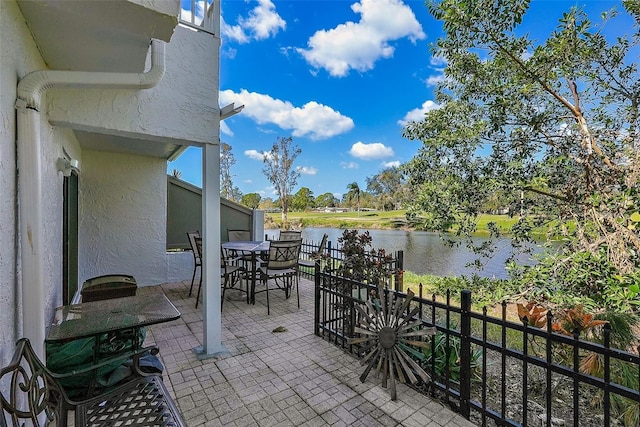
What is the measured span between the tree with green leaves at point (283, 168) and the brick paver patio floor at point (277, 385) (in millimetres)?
21028

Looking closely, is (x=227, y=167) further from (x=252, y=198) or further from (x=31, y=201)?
(x=31, y=201)

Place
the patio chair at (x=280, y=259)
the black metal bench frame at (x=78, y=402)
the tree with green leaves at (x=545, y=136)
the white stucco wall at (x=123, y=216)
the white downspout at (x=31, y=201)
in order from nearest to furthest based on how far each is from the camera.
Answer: the black metal bench frame at (x=78, y=402), the white downspout at (x=31, y=201), the tree with green leaves at (x=545, y=136), the patio chair at (x=280, y=259), the white stucco wall at (x=123, y=216)

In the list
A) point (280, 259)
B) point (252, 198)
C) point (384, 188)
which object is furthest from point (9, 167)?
point (384, 188)

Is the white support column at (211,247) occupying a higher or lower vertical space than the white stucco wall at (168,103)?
lower

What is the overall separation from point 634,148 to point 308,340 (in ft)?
15.4

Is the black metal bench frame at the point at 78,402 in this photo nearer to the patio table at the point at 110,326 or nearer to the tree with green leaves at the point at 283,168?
the patio table at the point at 110,326

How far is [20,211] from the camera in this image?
1435mm

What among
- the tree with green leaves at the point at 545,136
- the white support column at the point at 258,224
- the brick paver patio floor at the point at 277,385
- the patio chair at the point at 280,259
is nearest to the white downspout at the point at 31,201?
the brick paver patio floor at the point at 277,385

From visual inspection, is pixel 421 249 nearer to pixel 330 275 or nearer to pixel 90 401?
pixel 330 275

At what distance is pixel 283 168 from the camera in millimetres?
24359

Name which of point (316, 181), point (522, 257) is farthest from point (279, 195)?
point (522, 257)

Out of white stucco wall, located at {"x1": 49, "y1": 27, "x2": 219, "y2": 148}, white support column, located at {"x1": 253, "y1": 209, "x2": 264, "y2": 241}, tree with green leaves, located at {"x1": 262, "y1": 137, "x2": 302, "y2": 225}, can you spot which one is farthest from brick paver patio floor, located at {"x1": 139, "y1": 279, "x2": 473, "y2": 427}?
tree with green leaves, located at {"x1": 262, "y1": 137, "x2": 302, "y2": 225}

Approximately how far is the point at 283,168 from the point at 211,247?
71.8 ft

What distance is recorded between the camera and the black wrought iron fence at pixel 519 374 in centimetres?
163
